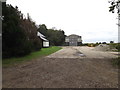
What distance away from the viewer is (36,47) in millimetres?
20453

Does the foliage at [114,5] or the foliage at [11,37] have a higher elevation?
the foliage at [114,5]

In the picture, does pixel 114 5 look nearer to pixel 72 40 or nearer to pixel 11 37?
pixel 11 37

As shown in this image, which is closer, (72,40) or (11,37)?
(11,37)

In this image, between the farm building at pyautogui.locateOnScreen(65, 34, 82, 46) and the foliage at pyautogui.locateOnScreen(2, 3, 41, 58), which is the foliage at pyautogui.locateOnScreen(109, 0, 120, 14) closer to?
the foliage at pyautogui.locateOnScreen(2, 3, 41, 58)

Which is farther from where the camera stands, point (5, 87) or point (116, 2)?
point (116, 2)

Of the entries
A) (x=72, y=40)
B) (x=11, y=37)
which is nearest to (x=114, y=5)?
(x=11, y=37)

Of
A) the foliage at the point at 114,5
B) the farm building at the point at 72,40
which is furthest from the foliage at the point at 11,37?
the farm building at the point at 72,40

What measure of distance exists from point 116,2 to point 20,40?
33.8ft

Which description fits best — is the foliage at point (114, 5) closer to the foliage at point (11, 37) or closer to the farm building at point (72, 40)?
the foliage at point (11, 37)

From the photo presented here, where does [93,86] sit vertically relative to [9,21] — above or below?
below

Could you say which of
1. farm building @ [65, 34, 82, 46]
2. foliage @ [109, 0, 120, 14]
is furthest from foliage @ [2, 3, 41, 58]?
farm building @ [65, 34, 82, 46]

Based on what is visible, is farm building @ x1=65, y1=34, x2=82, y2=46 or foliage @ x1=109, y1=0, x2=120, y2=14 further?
farm building @ x1=65, y1=34, x2=82, y2=46

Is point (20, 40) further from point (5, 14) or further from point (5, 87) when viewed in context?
point (5, 87)

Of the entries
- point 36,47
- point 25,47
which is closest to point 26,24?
point 36,47
